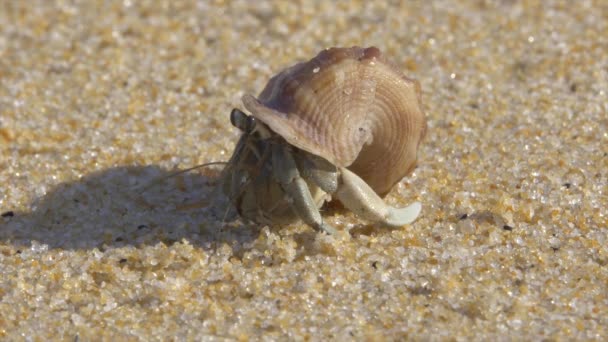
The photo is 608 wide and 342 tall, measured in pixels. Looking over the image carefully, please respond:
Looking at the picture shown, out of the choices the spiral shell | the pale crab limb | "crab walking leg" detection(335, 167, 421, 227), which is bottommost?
"crab walking leg" detection(335, 167, 421, 227)

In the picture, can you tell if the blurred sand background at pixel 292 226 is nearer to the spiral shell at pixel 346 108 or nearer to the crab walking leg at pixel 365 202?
the crab walking leg at pixel 365 202

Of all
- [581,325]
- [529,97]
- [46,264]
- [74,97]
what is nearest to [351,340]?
[581,325]

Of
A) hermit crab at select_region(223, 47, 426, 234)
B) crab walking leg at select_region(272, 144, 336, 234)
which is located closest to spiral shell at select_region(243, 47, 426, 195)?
hermit crab at select_region(223, 47, 426, 234)

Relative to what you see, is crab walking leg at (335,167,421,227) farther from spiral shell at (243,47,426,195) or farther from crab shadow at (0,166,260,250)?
crab shadow at (0,166,260,250)

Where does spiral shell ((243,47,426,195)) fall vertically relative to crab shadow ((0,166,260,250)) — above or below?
above

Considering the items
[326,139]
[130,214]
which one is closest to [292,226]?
[326,139]

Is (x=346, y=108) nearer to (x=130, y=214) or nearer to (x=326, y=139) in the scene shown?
(x=326, y=139)

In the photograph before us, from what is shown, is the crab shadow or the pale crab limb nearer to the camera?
the pale crab limb

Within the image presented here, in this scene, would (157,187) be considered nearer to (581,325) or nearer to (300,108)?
(300,108)

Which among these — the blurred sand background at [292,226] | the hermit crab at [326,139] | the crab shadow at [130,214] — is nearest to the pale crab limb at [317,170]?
the hermit crab at [326,139]
